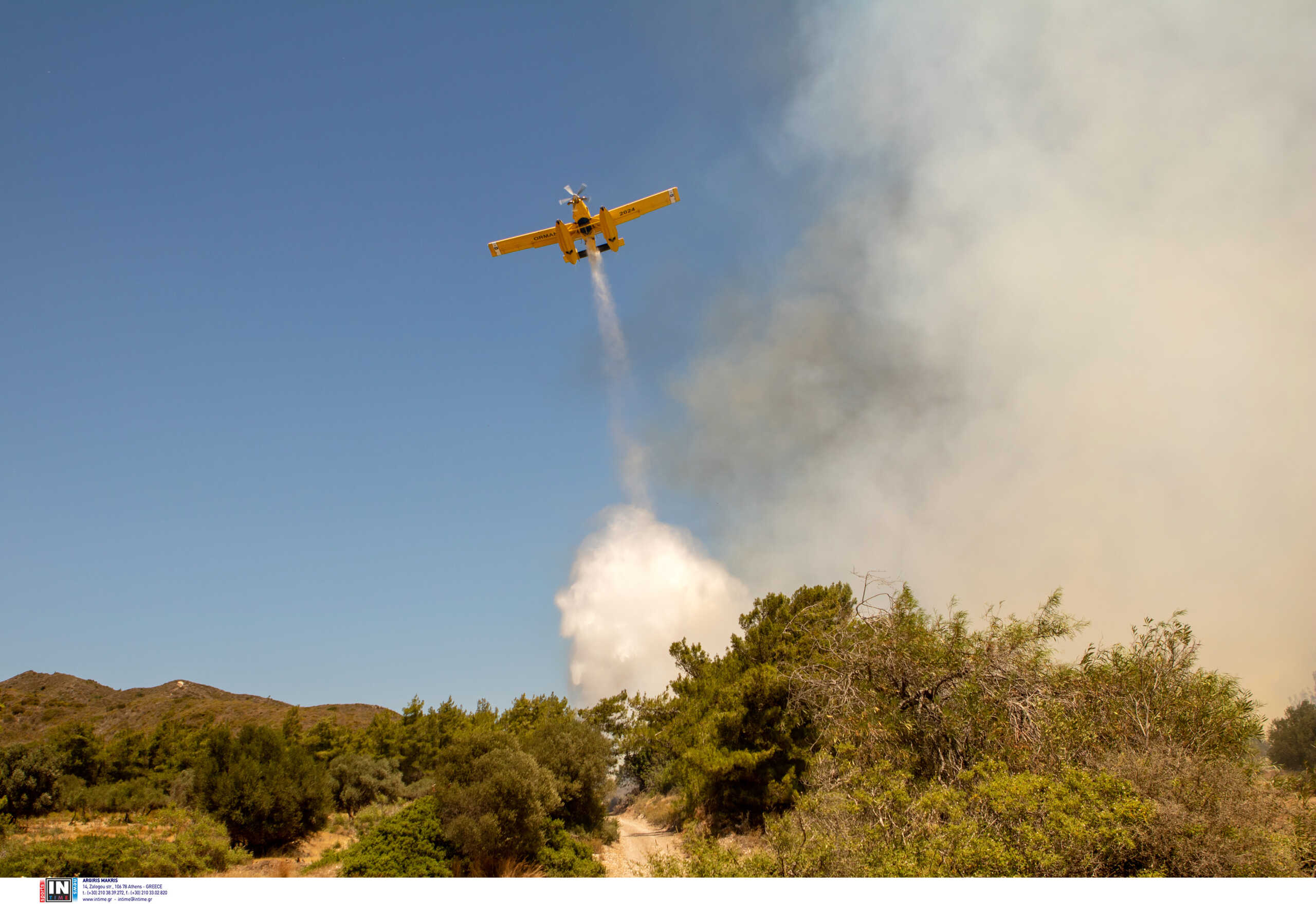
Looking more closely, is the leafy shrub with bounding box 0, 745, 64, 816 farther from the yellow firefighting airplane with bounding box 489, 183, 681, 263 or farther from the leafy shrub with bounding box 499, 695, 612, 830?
the yellow firefighting airplane with bounding box 489, 183, 681, 263

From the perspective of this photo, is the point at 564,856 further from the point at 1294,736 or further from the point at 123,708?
the point at 123,708

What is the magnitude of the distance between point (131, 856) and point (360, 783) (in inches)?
917

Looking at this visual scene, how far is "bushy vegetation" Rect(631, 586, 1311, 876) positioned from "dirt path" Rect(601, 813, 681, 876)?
116 inches

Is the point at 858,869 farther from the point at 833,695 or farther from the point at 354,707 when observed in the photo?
the point at 354,707

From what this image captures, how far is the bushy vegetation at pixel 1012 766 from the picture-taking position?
33.0ft

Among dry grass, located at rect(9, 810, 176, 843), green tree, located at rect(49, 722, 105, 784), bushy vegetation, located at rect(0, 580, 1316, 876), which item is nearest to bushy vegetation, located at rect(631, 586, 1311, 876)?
bushy vegetation, located at rect(0, 580, 1316, 876)

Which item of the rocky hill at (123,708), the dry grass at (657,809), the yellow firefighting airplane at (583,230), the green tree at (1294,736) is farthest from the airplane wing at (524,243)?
the green tree at (1294,736)

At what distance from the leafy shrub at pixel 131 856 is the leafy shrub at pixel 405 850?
13.4 ft

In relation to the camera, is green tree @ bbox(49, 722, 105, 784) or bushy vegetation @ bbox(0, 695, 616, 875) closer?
bushy vegetation @ bbox(0, 695, 616, 875)

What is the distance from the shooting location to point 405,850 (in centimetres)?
2030
